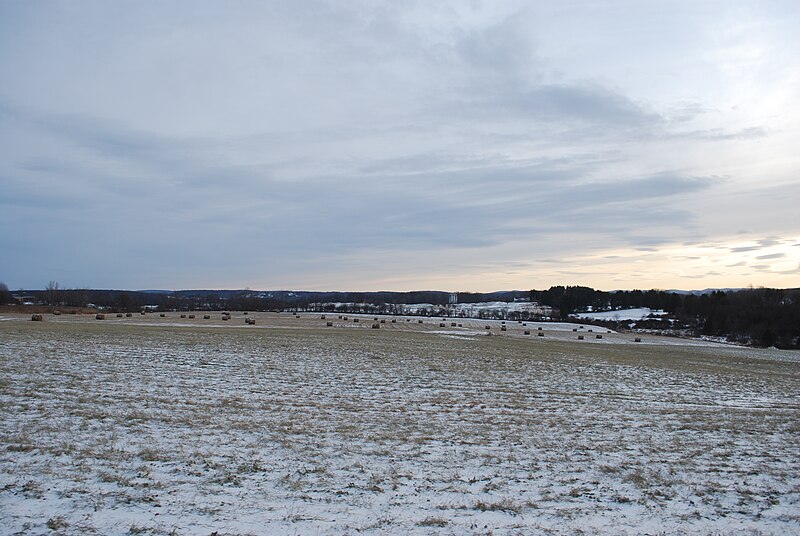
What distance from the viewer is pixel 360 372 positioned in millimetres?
19375

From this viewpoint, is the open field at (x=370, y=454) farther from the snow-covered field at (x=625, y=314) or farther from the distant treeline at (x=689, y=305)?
the snow-covered field at (x=625, y=314)

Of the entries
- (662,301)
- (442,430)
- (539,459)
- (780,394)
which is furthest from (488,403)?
(662,301)

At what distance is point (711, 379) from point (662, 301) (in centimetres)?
14902

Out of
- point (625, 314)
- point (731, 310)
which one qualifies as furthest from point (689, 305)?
point (731, 310)

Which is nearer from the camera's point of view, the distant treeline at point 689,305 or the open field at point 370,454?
the open field at point 370,454

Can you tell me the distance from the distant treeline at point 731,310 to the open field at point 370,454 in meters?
72.2

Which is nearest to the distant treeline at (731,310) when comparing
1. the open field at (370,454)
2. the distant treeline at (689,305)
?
the distant treeline at (689,305)

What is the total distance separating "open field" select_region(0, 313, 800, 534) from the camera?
20.4 feet

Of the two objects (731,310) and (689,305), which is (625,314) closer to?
(689,305)

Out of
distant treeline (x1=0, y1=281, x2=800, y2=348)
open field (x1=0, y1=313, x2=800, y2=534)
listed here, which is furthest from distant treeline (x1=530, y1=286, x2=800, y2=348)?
open field (x1=0, y1=313, x2=800, y2=534)

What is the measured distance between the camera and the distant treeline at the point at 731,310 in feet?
255

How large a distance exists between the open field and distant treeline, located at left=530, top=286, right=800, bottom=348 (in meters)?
72.2

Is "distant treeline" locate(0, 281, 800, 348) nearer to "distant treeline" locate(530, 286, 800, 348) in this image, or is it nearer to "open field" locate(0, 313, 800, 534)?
"distant treeline" locate(530, 286, 800, 348)

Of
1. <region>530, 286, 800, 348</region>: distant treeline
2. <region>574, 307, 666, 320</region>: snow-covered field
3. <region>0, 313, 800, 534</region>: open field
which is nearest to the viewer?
<region>0, 313, 800, 534</region>: open field
